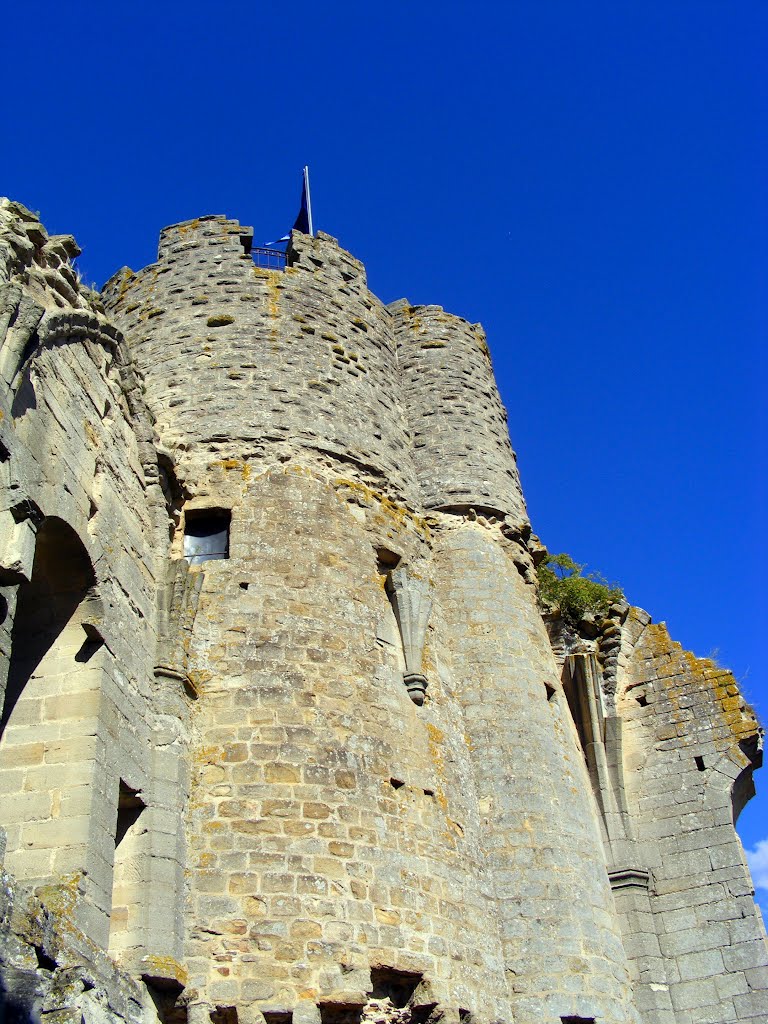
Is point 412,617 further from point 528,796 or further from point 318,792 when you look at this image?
point 318,792

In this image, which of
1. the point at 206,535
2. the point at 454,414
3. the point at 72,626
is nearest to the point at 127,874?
the point at 72,626

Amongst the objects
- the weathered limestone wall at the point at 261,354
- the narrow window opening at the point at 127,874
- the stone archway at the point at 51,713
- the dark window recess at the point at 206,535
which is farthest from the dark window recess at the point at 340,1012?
the weathered limestone wall at the point at 261,354

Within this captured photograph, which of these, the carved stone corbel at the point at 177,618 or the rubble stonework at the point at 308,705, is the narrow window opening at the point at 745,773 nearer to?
the rubble stonework at the point at 308,705

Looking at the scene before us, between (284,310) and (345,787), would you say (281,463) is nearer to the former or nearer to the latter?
(284,310)

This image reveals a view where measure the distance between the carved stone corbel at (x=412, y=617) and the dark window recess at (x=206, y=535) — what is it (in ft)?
4.95

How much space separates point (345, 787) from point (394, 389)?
5.15m

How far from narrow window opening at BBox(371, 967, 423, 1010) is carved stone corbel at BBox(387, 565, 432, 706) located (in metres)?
2.25

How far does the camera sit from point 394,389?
38.6 feet

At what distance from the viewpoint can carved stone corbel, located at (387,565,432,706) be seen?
354 inches

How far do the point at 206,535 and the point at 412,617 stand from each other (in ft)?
6.09

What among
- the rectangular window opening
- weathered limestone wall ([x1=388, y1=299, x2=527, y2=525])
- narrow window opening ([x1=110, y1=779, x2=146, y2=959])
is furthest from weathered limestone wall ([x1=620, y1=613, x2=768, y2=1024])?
narrow window opening ([x1=110, y1=779, x2=146, y2=959])

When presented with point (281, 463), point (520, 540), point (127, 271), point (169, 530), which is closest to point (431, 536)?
point (520, 540)

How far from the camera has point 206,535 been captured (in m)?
9.09

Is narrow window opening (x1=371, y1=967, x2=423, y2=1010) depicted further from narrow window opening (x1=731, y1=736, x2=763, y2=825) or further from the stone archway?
narrow window opening (x1=731, y1=736, x2=763, y2=825)
